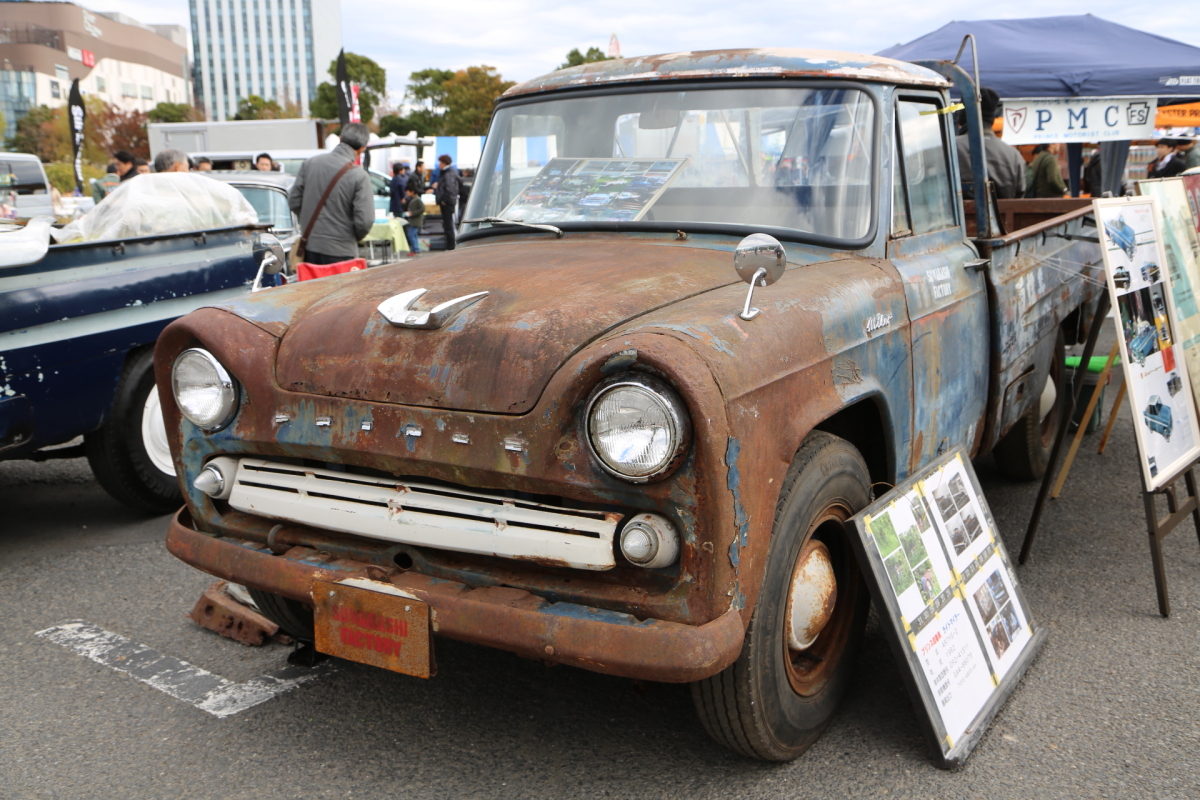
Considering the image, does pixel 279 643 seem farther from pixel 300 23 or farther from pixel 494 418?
pixel 300 23

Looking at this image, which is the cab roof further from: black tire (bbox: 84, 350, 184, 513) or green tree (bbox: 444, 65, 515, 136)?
green tree (bbox: 444, 65, 515, 136)

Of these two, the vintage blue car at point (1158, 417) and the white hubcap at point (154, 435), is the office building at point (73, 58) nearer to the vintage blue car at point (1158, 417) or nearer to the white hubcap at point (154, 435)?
the white hubcap at point (154, 435)

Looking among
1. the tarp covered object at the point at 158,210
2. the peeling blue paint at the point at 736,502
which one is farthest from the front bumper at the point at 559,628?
the tarp covered object at the point at 158,210

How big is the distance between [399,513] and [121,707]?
1293 millimetres

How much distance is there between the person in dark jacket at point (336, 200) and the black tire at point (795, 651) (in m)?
5.54

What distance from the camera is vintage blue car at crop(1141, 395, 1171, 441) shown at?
384cm

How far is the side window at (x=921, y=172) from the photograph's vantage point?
3.52 metres

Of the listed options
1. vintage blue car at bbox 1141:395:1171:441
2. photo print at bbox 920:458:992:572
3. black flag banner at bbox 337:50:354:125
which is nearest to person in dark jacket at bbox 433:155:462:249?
black flag banner at bbox 337:50:354:125

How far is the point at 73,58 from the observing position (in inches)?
3593

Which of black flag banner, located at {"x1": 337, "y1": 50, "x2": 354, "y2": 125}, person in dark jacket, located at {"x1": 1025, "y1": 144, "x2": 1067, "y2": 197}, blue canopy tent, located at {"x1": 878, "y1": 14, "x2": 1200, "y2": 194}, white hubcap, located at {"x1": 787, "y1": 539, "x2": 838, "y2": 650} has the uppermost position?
black flag banner, located at {"x1": 337, "y1": 50, "x2": 354, "y2": 125}

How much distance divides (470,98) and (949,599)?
216 feet

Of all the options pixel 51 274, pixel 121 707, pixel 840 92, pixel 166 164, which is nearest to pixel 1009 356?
pixel 840 92

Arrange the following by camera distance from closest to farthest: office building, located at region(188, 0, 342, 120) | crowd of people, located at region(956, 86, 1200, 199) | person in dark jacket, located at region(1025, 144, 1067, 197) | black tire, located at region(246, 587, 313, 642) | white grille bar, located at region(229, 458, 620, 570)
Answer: white grille bar, located at region(229, 458, 620, 570), black tire, located at region(246, 587, 313, 642), crowd of people, located at region(956, 86, 1200, 199), person in dark jacket, located at region(1025, 144, 1067, 197), office building, located at region(188, 0, 342, 120)

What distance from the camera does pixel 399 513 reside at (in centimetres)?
256
